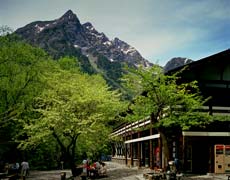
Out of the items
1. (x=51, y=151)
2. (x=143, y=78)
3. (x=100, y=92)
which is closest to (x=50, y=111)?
(x=100, y=92)

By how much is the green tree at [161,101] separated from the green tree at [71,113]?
242 inches

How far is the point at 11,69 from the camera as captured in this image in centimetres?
3319

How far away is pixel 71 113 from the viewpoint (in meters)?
28.5

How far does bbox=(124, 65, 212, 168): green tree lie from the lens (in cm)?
2162

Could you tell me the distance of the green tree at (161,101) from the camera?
21.6 m

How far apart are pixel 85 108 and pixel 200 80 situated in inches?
367

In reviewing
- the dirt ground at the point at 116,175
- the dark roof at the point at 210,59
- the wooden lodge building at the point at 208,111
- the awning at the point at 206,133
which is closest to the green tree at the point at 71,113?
the dirt ground at the point at 116,175

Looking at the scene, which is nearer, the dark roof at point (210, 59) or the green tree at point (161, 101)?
the green tree at point (161, 101)

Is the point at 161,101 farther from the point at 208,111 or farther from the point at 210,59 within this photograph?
the point at 210,59

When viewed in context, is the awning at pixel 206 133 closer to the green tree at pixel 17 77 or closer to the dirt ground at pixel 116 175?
the dirt ground at pixel 116 175

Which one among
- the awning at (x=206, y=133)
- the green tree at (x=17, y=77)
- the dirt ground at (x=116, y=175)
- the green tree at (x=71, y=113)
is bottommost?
the dirt ground at (x=116, y=175)

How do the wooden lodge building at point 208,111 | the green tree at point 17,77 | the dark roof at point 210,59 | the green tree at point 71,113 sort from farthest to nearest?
the green tree at point 17,77 < the green tree at point 71,113 < the dark roof at point 210,59 < the wooden lodge building at point 208,111

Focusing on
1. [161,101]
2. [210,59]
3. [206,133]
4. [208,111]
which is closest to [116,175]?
[206,133]

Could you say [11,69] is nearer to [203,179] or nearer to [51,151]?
[51,151]
